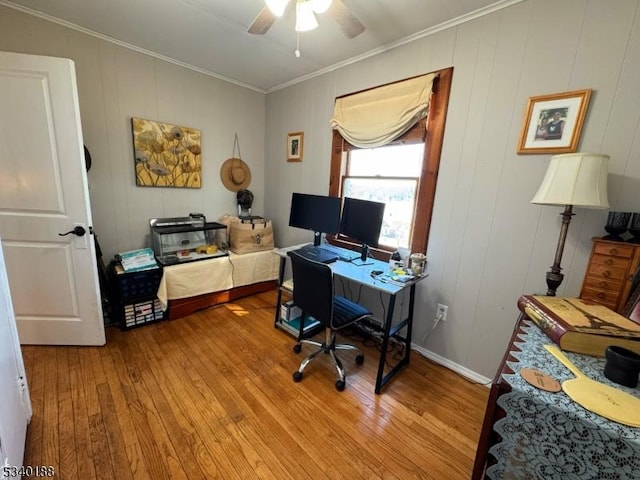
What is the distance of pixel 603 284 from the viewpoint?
1.29 metres

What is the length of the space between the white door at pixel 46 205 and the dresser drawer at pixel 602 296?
3162mm

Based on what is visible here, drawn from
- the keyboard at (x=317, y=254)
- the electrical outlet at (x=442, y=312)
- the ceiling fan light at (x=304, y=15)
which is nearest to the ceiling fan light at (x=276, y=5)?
the ceiling fan light at (x=304, y=15)

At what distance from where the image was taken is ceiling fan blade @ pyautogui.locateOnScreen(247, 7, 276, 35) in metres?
1.42

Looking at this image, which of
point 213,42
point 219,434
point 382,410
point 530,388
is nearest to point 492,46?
point 530,388

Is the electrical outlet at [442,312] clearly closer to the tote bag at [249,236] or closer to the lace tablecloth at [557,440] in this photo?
the lace tablecloth at [557,440]

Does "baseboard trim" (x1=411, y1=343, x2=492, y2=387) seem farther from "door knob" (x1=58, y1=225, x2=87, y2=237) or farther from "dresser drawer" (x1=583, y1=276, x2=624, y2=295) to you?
"door knob" (x1=58, y1=225, x2=87, y2=237)

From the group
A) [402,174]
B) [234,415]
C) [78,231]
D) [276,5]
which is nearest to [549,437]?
[234,415]

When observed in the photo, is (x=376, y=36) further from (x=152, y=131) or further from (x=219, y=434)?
(x=219, y=434)

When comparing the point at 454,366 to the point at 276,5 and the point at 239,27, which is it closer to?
the point at 276,5

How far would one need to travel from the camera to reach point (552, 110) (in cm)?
149

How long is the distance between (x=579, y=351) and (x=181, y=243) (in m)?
3.09

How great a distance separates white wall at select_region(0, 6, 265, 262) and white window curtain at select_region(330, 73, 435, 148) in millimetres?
1450

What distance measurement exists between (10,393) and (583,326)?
239 centimetres

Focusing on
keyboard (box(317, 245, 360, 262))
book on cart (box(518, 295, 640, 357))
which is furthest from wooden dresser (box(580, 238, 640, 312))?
keyboard (box(317, 245, 360, 262))
